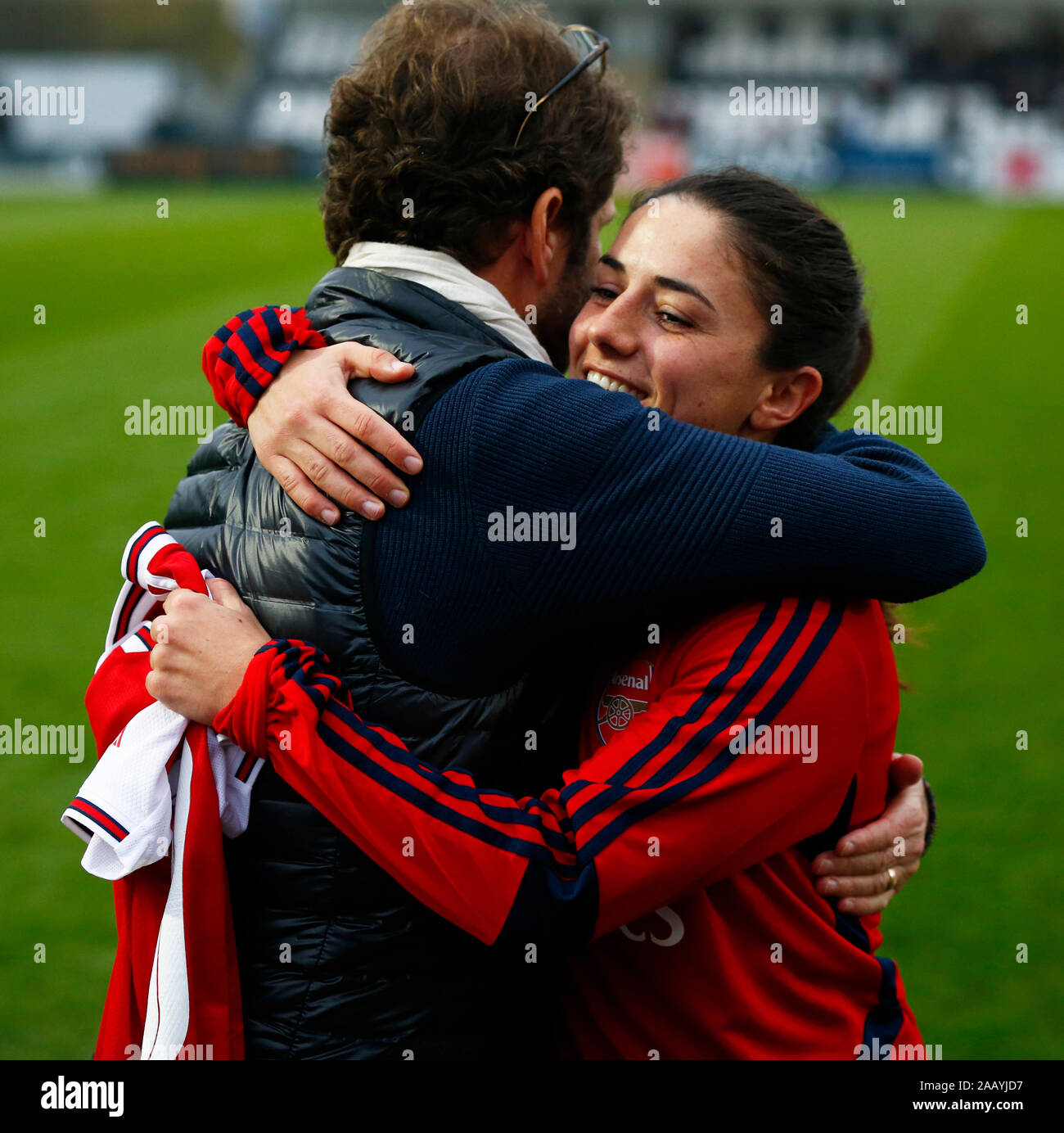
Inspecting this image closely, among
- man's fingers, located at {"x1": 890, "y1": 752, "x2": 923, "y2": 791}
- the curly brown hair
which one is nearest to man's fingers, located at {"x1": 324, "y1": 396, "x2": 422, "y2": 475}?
the curly brown hair

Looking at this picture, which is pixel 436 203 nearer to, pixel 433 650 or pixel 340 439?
pixel 340 439

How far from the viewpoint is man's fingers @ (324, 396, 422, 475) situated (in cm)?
180

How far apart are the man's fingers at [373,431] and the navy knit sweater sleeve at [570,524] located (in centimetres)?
3

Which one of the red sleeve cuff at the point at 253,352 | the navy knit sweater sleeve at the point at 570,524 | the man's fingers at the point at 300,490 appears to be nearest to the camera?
the navy knit sweater sleeve at the point at 570,524

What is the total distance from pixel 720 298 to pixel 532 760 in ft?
2.69

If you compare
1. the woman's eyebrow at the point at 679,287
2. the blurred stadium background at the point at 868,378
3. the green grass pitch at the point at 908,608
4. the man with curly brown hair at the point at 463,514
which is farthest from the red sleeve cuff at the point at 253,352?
the green grass pitch at the point at 908,608

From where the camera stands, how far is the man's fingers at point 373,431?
180cm

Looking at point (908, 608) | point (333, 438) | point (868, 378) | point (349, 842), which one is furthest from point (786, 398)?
point (868, 378)

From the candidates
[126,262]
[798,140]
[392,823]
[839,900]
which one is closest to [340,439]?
[392,823]

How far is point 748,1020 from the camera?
1.97 metres

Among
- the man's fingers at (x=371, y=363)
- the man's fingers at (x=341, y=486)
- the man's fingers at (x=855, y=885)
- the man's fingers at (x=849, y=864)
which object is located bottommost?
the man's fingers at (x=855, y=885)

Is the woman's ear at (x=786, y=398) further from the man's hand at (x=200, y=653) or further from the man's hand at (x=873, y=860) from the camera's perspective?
the man's hand at (x=200, y=653)

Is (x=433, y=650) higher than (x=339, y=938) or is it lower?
higher

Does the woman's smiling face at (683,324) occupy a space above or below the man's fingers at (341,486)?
above
